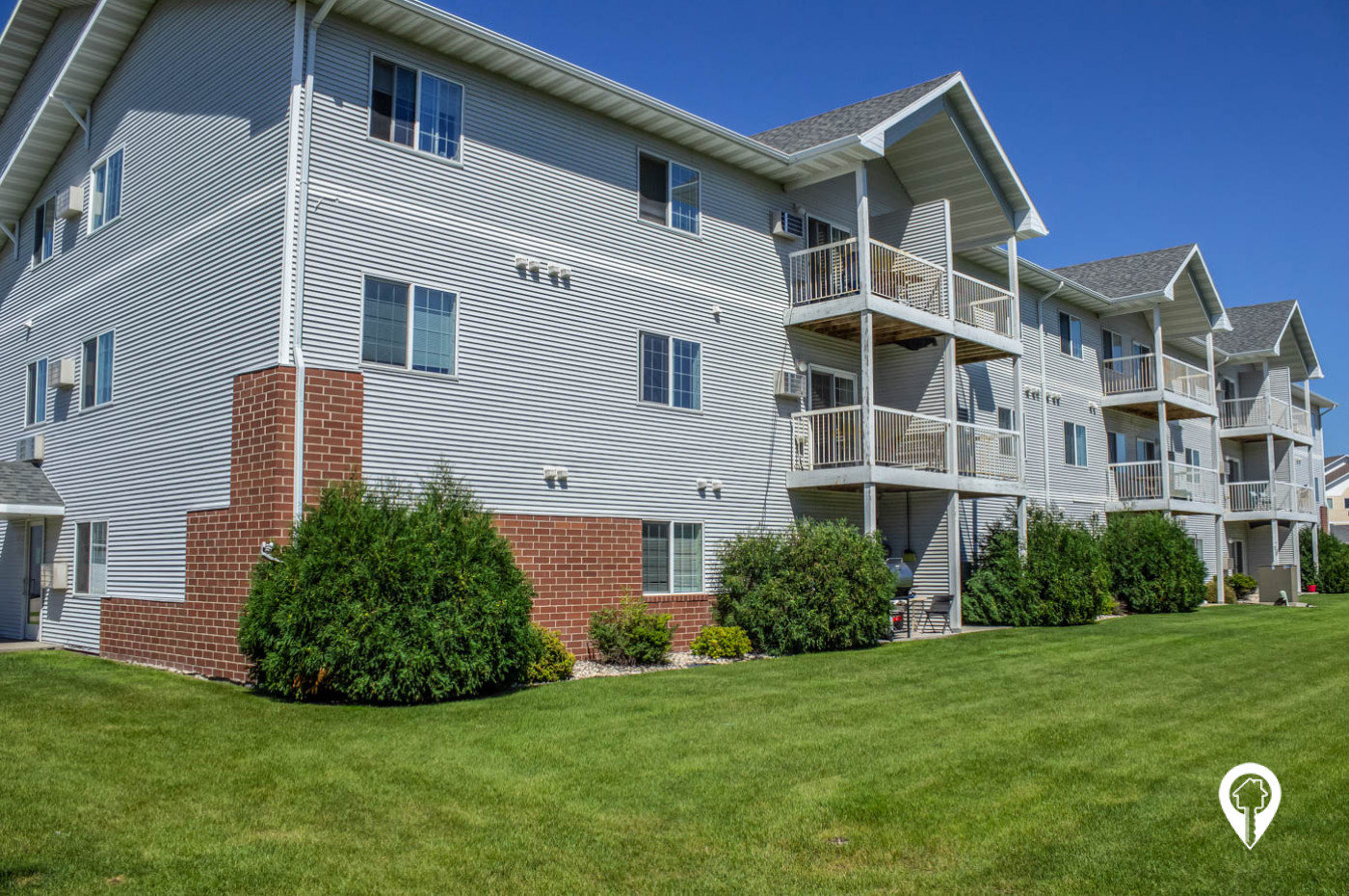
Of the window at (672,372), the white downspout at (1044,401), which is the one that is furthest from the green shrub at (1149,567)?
the window at (672,372)

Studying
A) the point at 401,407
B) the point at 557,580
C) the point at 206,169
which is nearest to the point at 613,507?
the point at 557,580

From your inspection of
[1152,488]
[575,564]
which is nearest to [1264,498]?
[1152,488]

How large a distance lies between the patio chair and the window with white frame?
54.5 ft

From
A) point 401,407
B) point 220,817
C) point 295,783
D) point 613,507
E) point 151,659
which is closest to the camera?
point 220,817

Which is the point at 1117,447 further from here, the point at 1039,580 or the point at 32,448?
the point at 32,448

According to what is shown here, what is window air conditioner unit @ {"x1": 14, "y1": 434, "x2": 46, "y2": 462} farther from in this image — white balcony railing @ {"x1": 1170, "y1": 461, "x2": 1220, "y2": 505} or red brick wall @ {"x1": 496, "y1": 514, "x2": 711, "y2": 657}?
white balcony railing @ {"x1": 1170, "y1": 461, "x2": 1220, "y2": 505}

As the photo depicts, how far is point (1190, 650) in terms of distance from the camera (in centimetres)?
1702

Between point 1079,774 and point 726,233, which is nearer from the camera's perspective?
point 1079,774

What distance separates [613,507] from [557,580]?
1649 mm

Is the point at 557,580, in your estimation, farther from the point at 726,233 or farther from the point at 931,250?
the point at 931,250

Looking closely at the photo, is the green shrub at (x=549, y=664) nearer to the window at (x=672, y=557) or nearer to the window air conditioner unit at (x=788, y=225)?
the window at (x=672, y=557)

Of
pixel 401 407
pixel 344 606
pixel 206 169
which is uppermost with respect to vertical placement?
pixel 206 169

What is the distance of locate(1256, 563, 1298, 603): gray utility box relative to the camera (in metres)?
32.6

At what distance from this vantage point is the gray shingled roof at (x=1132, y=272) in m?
31.2
